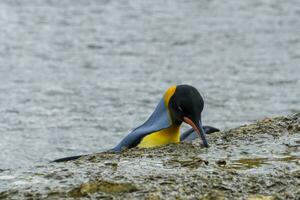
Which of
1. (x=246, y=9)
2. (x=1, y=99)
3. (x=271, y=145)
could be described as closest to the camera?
(x=271, y=145)

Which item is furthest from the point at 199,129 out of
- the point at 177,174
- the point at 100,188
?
the point at 100,188

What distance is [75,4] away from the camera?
21297mm

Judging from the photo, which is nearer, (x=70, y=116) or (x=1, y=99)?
(x=70, y=116)

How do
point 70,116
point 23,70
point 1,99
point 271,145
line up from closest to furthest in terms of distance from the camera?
point 271,145, point 70,116, point 1,99, point 23,70

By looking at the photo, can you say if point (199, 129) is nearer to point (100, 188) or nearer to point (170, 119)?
point (170, 119)

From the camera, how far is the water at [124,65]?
12930 mm

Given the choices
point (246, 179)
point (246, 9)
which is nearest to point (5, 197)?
point (246, 179)

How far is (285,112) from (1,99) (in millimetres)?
3867

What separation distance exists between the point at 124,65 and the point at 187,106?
8344 mm

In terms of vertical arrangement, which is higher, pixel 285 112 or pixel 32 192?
pixel 32 192

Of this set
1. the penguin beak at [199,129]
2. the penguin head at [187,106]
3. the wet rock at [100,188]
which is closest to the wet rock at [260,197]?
the wet rock at [100,188]

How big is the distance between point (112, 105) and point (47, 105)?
0.86 meters

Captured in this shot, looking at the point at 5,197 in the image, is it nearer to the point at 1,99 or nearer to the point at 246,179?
the point at 246,179

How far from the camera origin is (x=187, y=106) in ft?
26.5
